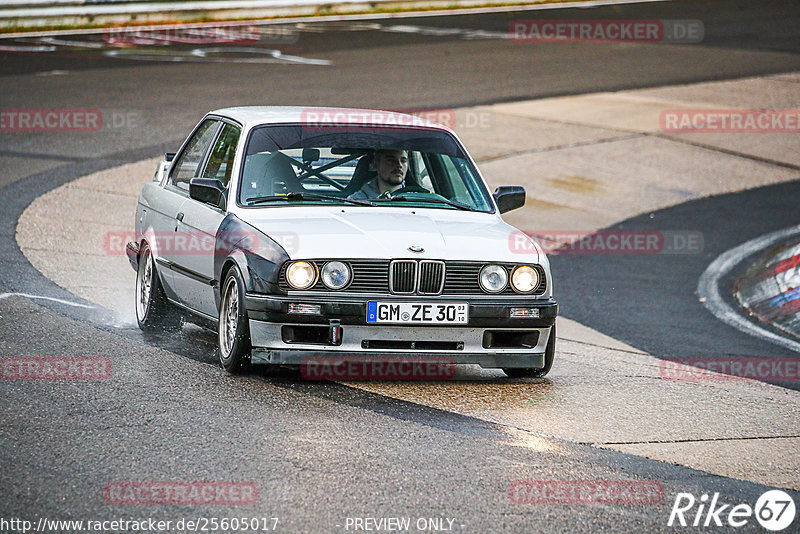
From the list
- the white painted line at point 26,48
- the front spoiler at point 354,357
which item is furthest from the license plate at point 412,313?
the white painted line at point 26,48

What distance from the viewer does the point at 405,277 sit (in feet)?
23.3

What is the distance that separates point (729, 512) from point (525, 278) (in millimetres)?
2385

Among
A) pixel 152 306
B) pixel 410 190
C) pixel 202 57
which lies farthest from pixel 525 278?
pixel 202 57

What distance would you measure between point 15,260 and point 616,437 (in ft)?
20.9

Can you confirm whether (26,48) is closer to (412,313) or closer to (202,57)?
(202,57)

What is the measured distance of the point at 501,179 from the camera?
1730 centimetres

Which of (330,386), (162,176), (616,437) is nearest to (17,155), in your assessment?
(162,176)

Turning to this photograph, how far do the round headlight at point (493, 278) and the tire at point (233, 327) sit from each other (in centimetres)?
136

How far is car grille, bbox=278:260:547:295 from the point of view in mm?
7086

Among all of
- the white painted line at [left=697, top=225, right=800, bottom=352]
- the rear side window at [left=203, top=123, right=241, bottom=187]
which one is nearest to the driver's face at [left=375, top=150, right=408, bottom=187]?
the rear side window at [left=203, top=123, right=241, bottom=187]

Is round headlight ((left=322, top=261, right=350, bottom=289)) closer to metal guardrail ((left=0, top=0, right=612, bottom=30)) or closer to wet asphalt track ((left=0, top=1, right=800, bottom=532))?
wet asphalt track ((left=0, top=1, right=800, bottom=532))

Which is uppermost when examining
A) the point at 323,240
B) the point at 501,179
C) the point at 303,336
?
the point at 323,240

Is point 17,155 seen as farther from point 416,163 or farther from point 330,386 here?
point 330,386

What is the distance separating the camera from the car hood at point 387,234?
23.4 feet
